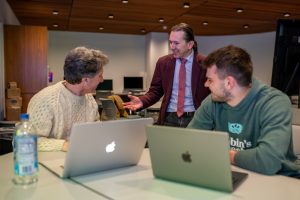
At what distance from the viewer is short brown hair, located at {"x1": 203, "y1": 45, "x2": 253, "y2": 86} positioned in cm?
145

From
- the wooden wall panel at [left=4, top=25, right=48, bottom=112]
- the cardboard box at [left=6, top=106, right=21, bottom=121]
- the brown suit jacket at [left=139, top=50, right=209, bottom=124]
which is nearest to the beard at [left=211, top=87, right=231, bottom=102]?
the brown suit jacket at [left=139, top=50, right=209, bottom=124]

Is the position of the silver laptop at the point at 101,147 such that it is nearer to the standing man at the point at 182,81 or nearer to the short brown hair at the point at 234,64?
the short brown hair at the point at 234,64

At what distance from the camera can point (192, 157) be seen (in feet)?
3.63

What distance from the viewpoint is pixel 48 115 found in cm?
177

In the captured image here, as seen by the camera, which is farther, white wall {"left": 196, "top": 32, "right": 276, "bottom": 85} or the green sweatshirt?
white wall {"left": 196, "top": 32, "right": 276, "bottom": 85}

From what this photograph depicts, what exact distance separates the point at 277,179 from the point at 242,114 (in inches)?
14.8

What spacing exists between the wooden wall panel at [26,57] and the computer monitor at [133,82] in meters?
3.59

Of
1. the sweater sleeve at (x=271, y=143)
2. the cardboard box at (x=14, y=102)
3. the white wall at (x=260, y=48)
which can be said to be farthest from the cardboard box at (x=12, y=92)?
the white wall at (x=260, y=48)

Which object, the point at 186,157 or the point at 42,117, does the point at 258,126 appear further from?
the point at 42,117

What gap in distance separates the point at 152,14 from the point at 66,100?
4.56m

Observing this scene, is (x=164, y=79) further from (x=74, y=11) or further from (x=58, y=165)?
(x=74, y=11)

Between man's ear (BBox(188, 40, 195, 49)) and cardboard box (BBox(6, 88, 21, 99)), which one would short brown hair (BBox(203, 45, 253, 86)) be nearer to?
man's ear (BBox(188, 40, 195, 49))

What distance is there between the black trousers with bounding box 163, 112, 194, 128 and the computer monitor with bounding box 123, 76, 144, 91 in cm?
619

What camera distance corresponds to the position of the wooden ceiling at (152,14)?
5.24 m
